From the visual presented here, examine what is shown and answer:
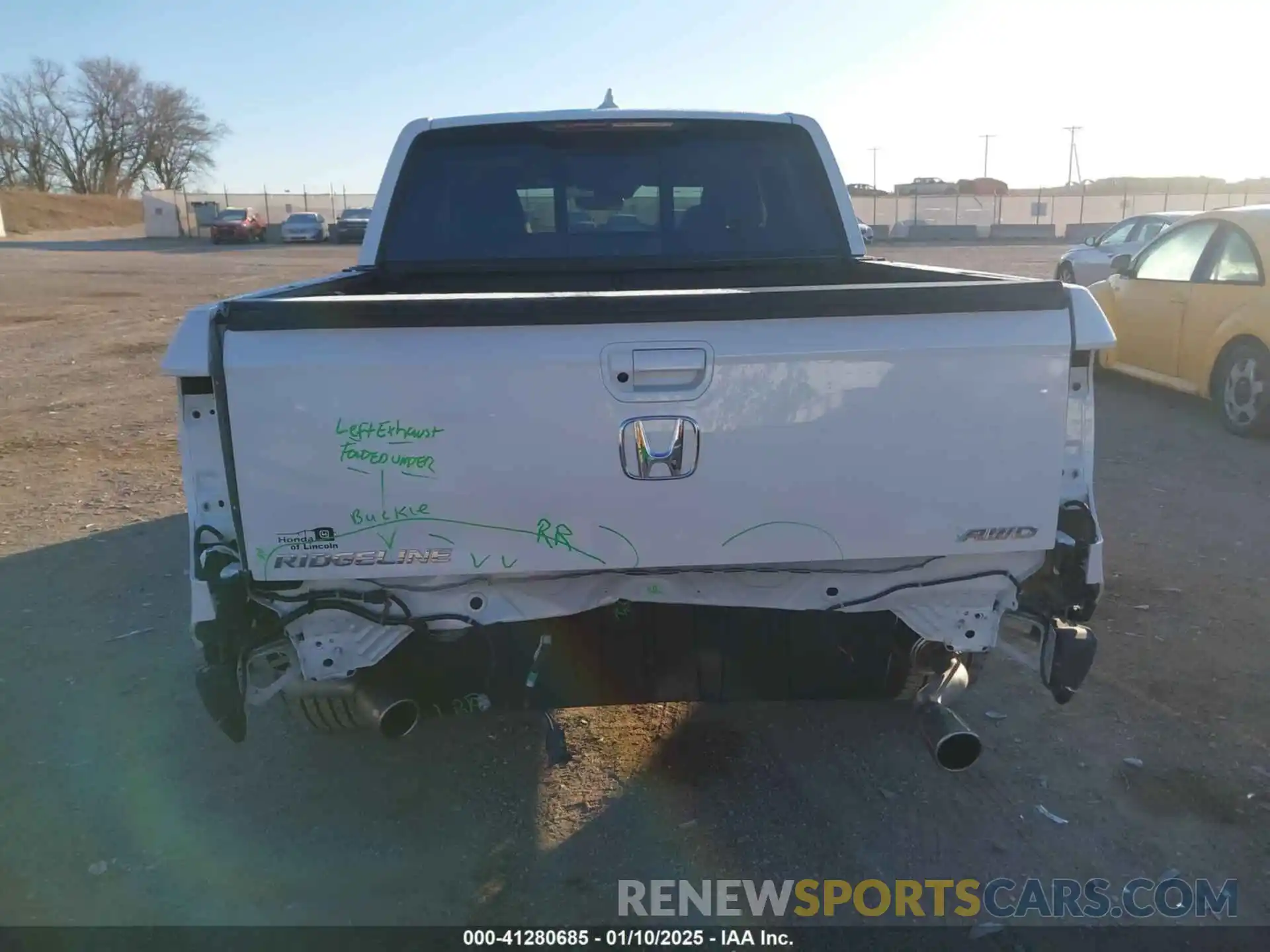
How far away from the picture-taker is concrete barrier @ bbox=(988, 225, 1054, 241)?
4662 centimetres

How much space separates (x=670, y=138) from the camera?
4723 mm

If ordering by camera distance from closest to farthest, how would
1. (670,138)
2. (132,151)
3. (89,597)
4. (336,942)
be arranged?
(336,942), (670,138), (89,597), (132,151)

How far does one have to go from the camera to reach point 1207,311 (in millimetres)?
8508

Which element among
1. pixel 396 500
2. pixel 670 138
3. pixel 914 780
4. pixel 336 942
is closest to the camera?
pixel 396 500

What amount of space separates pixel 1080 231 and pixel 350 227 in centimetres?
3213

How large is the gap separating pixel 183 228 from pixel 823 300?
57.2m

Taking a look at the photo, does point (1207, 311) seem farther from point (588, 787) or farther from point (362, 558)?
point (362, 558)

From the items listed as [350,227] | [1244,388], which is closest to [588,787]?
[1244,388]

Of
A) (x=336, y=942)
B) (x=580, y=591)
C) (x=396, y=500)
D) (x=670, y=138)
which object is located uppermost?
(x=670, y=138)

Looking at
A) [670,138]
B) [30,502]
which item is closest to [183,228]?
[30,502]

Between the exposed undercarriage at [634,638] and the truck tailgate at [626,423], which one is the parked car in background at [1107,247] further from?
the truck tailgate at [626,423]

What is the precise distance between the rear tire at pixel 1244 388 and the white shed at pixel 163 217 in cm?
5349

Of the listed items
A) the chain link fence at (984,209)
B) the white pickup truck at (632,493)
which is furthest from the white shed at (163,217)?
the white pickup truck at (632,493)

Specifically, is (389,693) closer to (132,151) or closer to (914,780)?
(914,780)
